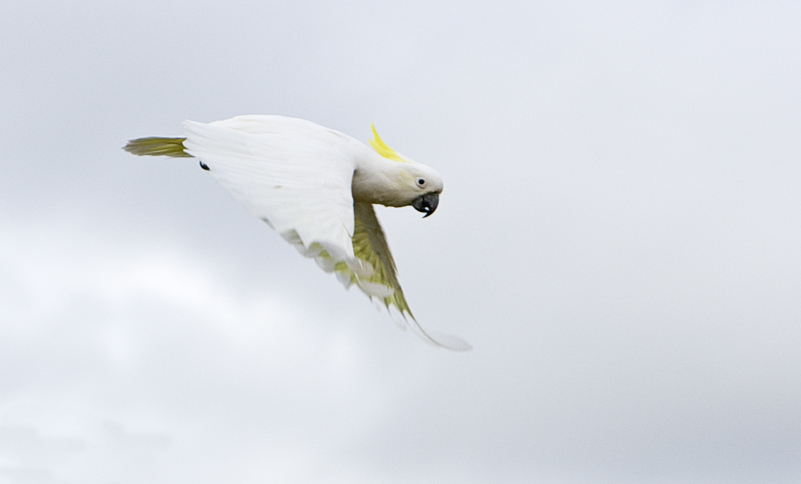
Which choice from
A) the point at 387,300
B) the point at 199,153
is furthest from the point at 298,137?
the point at 387,300

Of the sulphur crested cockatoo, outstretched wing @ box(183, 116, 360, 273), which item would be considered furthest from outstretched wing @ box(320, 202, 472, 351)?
outstretched wing @ box(183, 116, 360, 273)

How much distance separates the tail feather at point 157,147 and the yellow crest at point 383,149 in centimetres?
99

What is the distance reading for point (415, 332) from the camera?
4.40m

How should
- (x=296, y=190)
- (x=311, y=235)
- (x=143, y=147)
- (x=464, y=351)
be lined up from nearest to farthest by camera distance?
(x=311, y=235)
(x=296, y=190)
(x=464, y=351)
(x=143, y=147)

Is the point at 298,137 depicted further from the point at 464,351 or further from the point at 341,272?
the point at 464,351

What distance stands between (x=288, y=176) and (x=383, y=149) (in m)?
1.44

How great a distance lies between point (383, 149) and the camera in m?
4.57

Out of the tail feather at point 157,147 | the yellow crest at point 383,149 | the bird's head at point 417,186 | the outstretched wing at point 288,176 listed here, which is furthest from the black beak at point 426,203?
the tail feather at point 157,147

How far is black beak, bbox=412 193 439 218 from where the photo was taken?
4.35 metres

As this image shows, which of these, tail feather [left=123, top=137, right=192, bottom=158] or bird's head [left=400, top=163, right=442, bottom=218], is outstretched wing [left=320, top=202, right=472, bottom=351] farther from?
tail feather [left=123, top=137, right=192, bottom=158]

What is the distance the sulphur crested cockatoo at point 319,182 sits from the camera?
9.73 ft

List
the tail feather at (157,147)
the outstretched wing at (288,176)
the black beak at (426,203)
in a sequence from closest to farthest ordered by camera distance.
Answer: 1. the outstretched wing at (288,176)
2. the tail feather at (157,147)
3. the black beak at (426,203)

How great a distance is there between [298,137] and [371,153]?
0.59 m

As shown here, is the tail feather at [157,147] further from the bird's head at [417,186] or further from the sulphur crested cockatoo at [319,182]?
the bird's head at [417,186]
